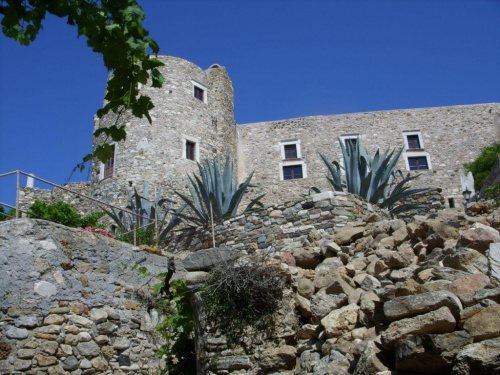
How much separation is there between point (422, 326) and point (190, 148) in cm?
1682

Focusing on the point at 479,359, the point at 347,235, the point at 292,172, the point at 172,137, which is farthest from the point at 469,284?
the point at 292,172

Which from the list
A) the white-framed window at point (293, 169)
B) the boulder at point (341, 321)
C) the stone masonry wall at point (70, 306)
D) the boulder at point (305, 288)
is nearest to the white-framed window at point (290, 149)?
the white-framed window at point (293, 169)

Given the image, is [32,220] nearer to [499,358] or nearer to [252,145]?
[499,358]

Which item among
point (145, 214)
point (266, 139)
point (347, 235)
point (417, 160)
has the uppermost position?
point (266, 139)

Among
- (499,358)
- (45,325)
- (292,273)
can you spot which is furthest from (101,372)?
(499,358)

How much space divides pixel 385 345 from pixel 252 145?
68.4ft

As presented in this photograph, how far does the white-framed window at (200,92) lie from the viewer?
20.9 meters

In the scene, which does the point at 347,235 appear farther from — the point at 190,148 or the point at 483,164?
the point at 483,164

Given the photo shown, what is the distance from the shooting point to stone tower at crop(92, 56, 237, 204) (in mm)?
18613

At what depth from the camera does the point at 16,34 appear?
3617mm

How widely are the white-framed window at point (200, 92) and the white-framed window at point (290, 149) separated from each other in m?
4.65

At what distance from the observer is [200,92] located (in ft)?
69.6

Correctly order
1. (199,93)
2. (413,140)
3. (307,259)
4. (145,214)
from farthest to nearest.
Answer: (413,140) < (199,93) < (145,214) < (307,259)

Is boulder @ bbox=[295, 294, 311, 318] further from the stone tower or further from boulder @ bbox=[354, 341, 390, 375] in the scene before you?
the stone tower
